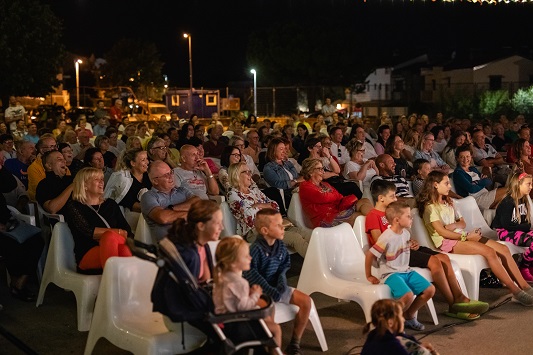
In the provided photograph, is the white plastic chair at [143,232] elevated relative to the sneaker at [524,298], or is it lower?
elevated

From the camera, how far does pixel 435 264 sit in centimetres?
671

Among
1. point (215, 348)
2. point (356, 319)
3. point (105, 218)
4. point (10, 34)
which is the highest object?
point (10, 34)

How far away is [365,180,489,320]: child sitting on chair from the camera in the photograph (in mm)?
6652

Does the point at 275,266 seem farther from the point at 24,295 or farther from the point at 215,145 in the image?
the point at 215,145

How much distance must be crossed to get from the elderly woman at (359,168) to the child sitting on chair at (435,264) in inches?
106

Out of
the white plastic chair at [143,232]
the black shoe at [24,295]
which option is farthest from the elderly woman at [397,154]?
the black shoe at [24,295]

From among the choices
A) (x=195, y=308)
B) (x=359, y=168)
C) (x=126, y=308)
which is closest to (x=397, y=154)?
(x=359, y=168)

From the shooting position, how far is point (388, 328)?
463 centimetres

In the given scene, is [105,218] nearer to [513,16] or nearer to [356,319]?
[356,319]

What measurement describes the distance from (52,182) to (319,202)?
104 inches

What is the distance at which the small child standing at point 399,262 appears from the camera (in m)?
6.26

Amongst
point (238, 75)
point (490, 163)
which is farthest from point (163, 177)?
point (238, 75)

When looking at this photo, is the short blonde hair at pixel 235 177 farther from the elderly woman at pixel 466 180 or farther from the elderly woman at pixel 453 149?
the elderly woman at pixel 453 149

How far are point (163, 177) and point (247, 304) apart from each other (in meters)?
2.67
